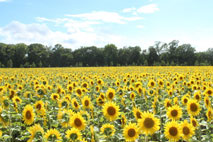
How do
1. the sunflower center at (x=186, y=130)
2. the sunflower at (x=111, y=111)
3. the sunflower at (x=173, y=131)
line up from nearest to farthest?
1. the sunflower at (x=173, y=131)
2. the sunflower center at (x=186, y=130)
3. the sunflower at (x=111, y=111)

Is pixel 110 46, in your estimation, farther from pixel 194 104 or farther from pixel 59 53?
pixel 194 104

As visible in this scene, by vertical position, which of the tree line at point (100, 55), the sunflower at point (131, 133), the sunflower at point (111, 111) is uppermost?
the tree line at point (100, 55)

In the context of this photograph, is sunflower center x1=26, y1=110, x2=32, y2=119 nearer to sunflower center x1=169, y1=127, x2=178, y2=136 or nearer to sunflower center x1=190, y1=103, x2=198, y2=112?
sunflower center x1=169, y1=127, x2=178, y2=136

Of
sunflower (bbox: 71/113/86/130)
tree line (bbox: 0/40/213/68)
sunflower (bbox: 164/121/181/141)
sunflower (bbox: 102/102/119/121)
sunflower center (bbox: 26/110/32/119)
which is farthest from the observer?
tree line (bbox: 0/40/213/68)

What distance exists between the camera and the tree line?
78.5 metres

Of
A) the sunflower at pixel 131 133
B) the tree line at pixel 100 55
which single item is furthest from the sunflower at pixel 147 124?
the tree line at pixel 100 55

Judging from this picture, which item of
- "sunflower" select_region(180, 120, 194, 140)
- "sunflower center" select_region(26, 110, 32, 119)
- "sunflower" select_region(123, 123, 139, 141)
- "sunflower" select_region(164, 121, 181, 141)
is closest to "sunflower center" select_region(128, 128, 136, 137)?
"sunflower" select_region(123, 123, 139, 141)

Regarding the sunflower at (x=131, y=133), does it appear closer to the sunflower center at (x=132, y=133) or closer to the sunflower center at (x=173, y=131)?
the sunflower center at (x=132, y=133)

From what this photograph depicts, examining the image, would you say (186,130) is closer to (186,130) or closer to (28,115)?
(186,130)

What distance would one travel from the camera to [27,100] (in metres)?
6.61

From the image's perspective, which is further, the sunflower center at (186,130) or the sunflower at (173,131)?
the sunflower center at (186,130)


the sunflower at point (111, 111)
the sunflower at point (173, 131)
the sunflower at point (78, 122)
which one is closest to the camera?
the sunflower at point (173, 131)

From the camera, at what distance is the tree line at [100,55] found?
7850 cm

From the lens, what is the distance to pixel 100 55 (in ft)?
292
